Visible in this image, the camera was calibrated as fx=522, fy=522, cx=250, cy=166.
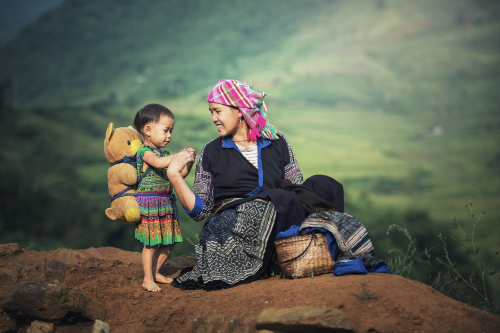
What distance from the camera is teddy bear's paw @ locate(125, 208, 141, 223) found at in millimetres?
4324

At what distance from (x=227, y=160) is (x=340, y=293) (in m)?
1.70

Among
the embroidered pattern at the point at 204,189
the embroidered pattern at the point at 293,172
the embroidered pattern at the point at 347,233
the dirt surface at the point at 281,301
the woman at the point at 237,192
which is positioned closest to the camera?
the dirt surface at the point at 281,301

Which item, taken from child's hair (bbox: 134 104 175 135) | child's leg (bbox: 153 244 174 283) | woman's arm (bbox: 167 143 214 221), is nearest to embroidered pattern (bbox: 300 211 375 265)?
woman's arm (bbox: 167 143 214 221)

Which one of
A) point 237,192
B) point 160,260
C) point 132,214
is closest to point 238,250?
point 237,192

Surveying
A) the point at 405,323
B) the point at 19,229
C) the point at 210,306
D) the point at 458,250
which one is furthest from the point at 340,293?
the point at 19,229

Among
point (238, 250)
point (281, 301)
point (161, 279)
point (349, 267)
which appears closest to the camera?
point (281, 301)

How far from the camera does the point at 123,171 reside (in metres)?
4.41

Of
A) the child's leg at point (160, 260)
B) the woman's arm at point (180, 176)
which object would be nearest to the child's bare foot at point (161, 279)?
the child's leg at point (160, 260)

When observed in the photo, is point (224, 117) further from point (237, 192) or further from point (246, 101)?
point (237, 192)

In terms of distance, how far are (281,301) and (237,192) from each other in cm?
133

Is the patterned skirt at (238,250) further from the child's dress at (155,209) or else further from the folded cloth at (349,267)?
the folded cloth at (349,267)

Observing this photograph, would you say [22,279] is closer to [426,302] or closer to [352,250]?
[352,250]

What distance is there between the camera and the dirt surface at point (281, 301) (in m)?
3.21

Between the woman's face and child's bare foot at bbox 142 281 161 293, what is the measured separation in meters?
1.40
